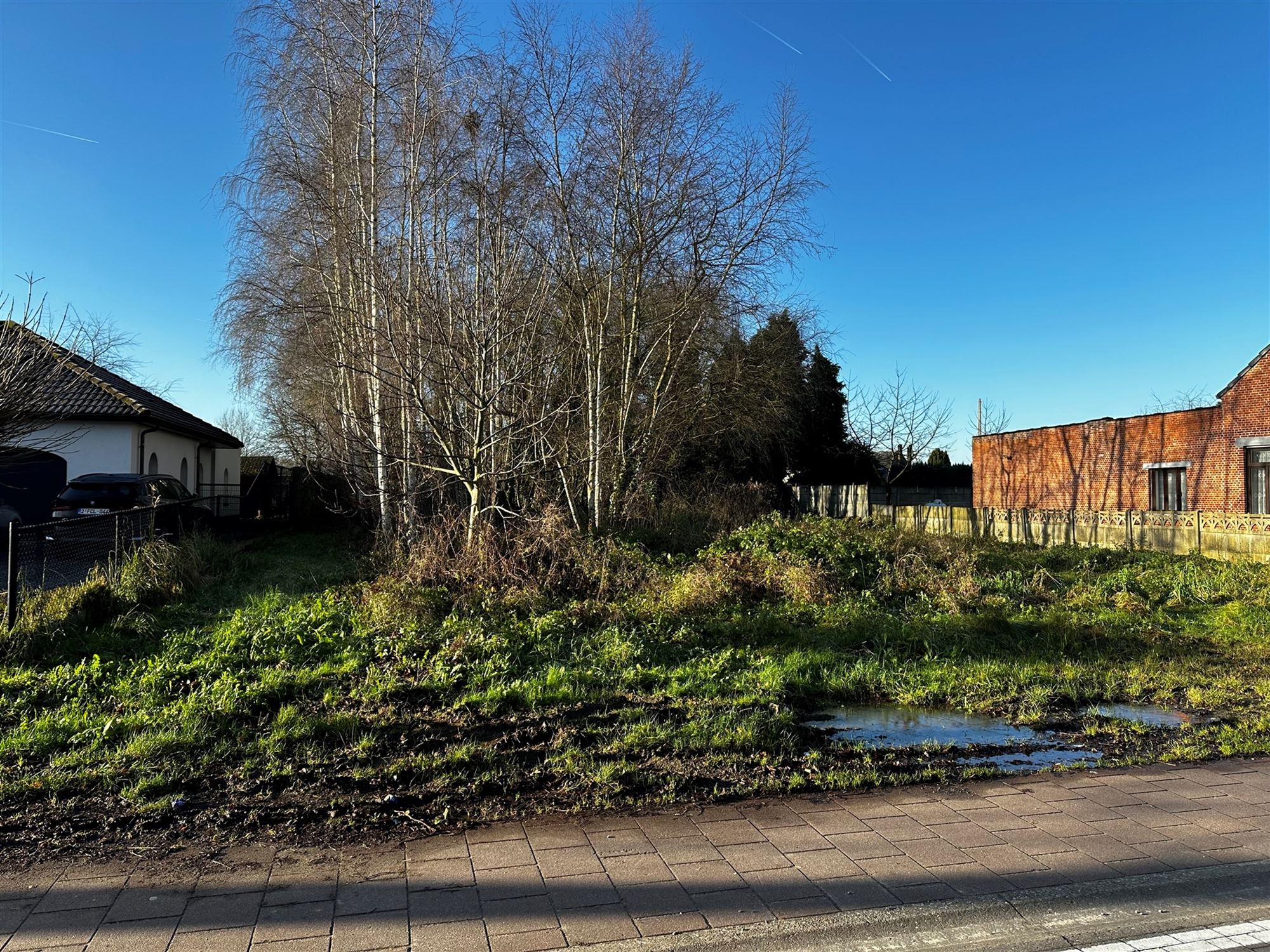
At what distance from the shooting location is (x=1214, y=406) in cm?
2333

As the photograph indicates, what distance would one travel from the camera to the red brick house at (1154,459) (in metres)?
22.3

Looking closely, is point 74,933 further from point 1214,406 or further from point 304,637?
point 1214,406

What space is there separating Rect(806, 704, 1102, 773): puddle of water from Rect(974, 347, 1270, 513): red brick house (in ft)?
70.0

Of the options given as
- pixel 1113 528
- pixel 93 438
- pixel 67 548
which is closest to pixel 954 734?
pixel 67 548

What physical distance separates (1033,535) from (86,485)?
20.1m

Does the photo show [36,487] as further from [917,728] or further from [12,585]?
[917,728]

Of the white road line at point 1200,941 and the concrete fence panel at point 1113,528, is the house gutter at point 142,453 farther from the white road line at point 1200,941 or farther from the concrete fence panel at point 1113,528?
the white road line at point 1200,941

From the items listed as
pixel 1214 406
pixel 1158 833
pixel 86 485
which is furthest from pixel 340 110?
pixel 1214 406

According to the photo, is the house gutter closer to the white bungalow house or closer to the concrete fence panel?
the white bungalow house

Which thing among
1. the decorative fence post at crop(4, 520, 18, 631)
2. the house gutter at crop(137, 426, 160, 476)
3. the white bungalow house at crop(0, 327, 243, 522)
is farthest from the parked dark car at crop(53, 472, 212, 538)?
the decorative fence post at crop(4, 520, 18, 631)

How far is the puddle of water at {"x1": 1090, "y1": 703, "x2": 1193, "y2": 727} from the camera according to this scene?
6227 millimetres

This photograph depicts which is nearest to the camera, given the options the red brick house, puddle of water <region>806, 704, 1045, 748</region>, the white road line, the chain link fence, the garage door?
the white road line

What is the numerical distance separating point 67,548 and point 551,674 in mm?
6093

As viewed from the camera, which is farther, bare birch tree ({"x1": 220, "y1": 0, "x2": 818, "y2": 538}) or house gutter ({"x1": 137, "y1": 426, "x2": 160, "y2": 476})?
house gutter ({"x1": 137, "y1": 426, "x2": 160, "y2": 476})
